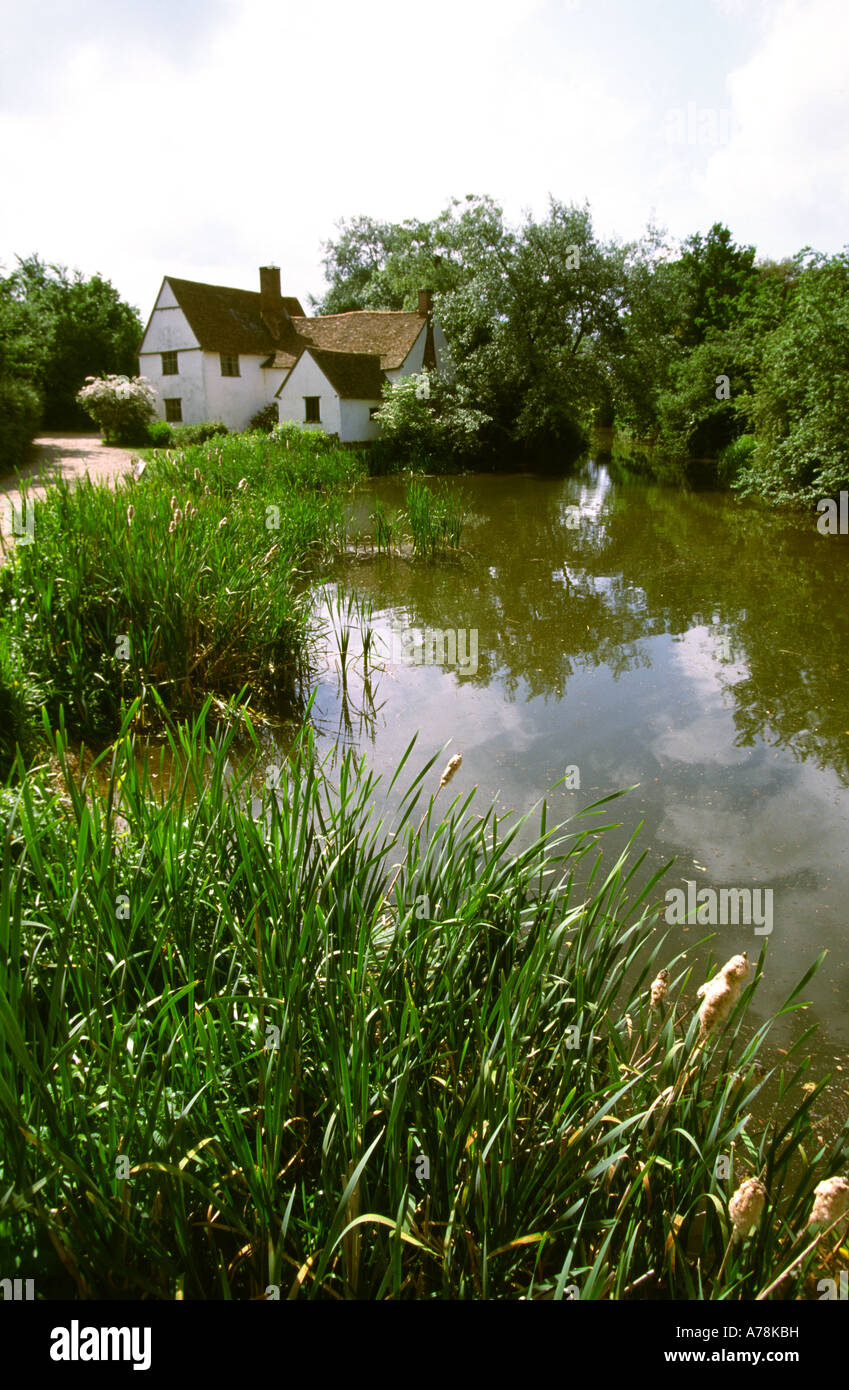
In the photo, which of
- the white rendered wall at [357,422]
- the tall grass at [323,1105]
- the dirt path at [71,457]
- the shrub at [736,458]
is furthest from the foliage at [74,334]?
the tall grass at [323,1105]

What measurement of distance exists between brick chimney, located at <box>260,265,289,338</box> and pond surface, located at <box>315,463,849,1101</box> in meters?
29.5

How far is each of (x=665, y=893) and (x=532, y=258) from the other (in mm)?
27781

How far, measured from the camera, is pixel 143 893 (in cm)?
250

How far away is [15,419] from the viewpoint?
70.2 ft

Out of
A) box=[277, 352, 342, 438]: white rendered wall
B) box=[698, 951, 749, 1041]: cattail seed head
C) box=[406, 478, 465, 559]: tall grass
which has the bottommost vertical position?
box=[698, 951, 749, 1041]: cattail seed head

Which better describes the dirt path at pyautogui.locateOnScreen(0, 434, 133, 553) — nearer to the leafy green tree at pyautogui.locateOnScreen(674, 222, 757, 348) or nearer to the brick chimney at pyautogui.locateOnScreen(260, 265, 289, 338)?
the brick chimney at pyautogui.locateOnScreen(260, 265, 289, 338)

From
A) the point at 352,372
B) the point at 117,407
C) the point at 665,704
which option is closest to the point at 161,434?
the point at 117,407

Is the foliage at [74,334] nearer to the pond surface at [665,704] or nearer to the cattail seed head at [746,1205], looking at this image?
the pond surface at [665,704]

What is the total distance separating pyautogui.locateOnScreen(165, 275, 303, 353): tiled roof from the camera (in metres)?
35.5

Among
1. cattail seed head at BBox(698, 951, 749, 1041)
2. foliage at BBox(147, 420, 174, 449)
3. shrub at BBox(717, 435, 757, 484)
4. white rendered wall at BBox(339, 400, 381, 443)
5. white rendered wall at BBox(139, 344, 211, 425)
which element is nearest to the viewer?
cattail seed head at BBox(698, 951, 749, 1041)

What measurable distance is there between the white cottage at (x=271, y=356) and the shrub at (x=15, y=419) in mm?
11846

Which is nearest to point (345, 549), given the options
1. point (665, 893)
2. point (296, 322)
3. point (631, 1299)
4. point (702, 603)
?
point (702, 603)

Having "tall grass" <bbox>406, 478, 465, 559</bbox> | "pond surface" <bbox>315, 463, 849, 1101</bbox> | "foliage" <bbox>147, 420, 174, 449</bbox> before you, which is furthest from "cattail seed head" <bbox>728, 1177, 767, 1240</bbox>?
"foliage" <bbox>147, 420, 174, 449</bbox>

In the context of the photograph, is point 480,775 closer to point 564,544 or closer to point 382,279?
point 564,544
